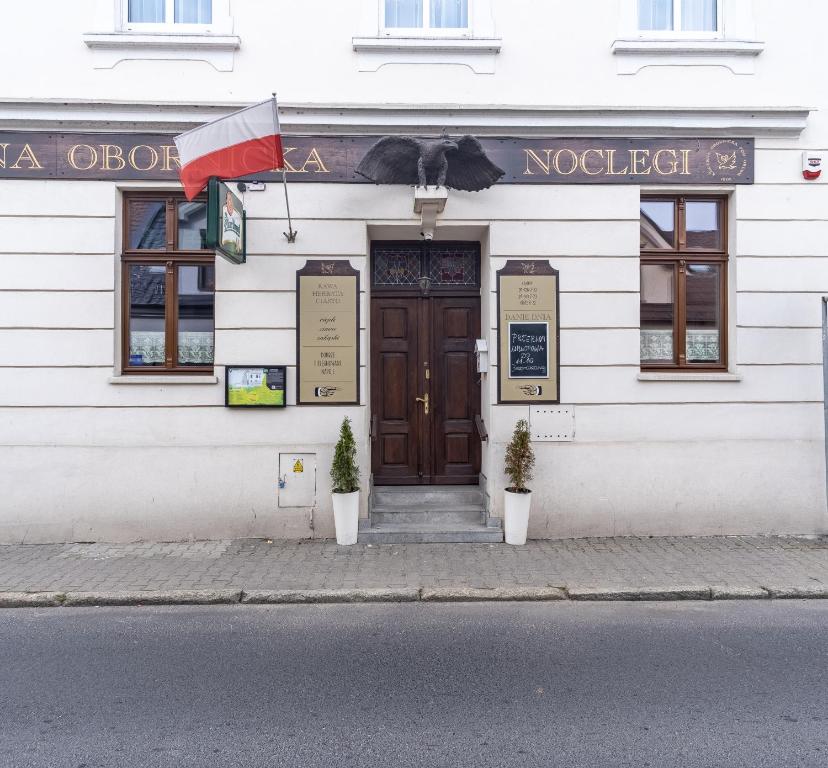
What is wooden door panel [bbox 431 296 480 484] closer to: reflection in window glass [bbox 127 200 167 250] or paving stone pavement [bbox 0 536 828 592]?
paving stone pavement [bbox 0 536 828 592]

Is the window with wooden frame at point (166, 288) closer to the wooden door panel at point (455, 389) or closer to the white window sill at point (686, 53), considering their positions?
the wooden door panel at point (455, 389)

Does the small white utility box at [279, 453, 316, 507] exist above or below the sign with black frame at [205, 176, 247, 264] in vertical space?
below

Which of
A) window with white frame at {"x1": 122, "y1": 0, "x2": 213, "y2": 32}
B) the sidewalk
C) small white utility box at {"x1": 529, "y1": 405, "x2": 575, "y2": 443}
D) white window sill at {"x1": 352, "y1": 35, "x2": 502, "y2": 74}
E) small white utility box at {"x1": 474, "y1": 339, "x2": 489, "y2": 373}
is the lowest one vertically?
the sidewalk

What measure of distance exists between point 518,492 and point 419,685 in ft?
11.7

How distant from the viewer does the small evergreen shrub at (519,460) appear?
24.7 feet

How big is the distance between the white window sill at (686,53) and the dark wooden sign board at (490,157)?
0.89 meters

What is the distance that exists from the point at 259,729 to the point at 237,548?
3.88m

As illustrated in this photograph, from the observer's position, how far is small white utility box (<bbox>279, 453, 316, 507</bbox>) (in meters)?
7.74

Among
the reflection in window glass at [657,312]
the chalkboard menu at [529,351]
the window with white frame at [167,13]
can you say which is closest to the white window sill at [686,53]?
the reflection in window glass at [657,312]

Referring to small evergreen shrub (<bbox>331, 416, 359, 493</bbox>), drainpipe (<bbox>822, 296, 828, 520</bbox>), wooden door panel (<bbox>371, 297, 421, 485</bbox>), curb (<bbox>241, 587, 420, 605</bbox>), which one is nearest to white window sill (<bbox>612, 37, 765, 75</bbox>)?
drainpipe (<bbox>822, 296, 828, 520</bbox>)

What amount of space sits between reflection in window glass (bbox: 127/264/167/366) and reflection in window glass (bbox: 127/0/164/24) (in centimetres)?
299

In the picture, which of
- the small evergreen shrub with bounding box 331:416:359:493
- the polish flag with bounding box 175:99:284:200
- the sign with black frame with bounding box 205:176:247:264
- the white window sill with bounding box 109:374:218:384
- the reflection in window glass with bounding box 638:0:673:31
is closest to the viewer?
the sign with black frame with bounding box 205:176:247:264

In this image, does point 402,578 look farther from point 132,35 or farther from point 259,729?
point 132,35

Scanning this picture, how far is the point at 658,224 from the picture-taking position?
8.13 metres
